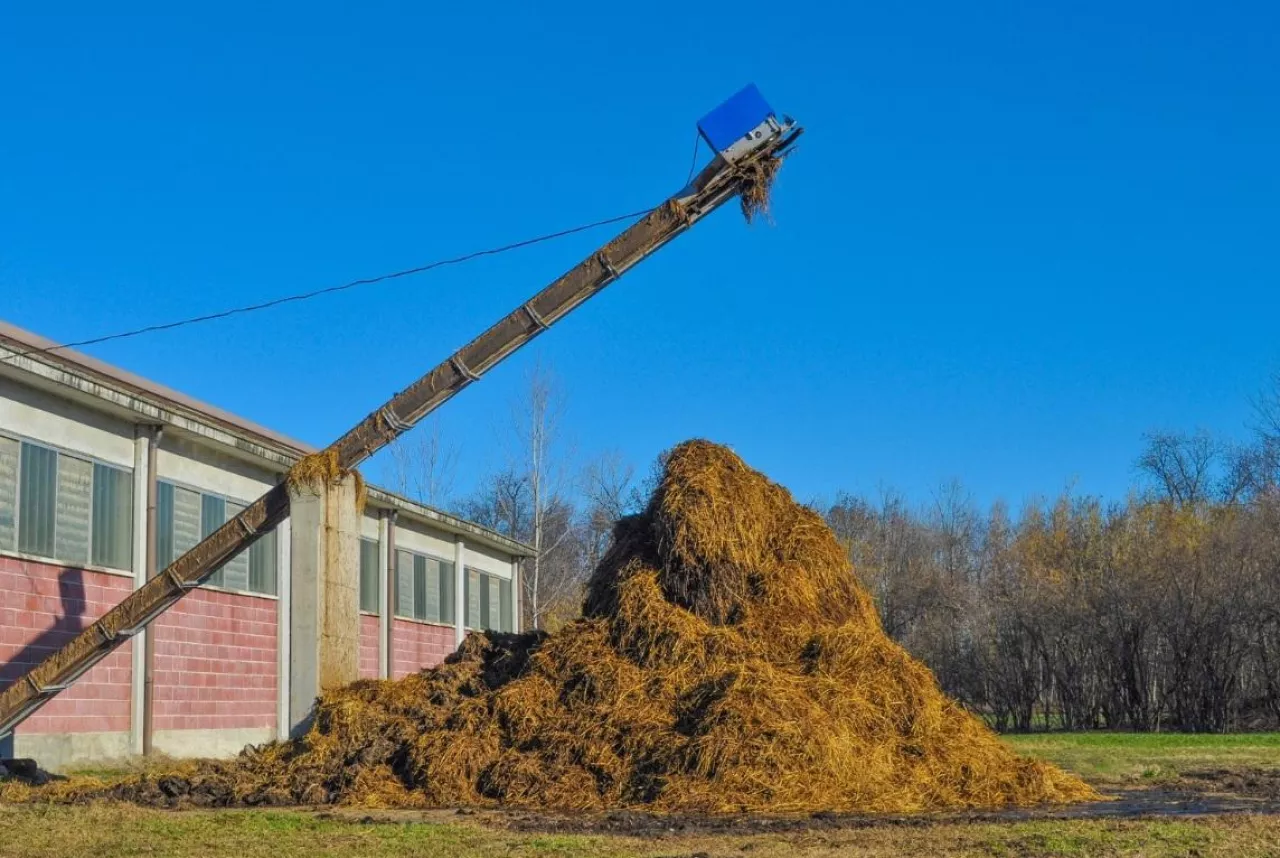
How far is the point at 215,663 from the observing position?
21016 mm

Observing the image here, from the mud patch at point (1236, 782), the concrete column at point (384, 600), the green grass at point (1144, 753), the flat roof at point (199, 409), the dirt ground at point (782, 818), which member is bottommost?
the green grass at point (1144, 753)

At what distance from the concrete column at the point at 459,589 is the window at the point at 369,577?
545 centimetres

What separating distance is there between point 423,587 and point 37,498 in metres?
15.2

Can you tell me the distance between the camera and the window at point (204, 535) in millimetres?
19528

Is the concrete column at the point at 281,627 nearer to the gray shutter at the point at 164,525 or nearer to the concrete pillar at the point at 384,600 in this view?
the gray shutter at the point at 164,525

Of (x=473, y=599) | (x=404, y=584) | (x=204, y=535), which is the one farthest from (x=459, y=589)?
(x=204, y=535)

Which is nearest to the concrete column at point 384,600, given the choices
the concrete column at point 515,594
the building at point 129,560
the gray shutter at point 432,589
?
the building at point 129,560

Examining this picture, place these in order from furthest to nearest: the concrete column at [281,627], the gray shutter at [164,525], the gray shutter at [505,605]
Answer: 1. the gray shutter at [505,605]
2. the concrete column at [281,627]
3. the gray shutter at [164,525]

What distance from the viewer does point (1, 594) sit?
15.9m

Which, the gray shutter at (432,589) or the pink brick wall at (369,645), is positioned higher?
the gray shutter at (432,589)

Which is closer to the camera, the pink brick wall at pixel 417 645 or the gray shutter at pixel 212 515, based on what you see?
the gray shutter at pixel 212 515

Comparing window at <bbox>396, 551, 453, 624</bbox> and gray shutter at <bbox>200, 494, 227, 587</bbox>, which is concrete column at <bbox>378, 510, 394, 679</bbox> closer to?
window at <bbox>396, 551, 453, 624</bbox>

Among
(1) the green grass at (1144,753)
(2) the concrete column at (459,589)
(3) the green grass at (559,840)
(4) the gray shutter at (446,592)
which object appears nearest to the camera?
(3) the green grass at (559,840)

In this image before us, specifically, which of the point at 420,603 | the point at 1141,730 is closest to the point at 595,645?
the point at 420,603
